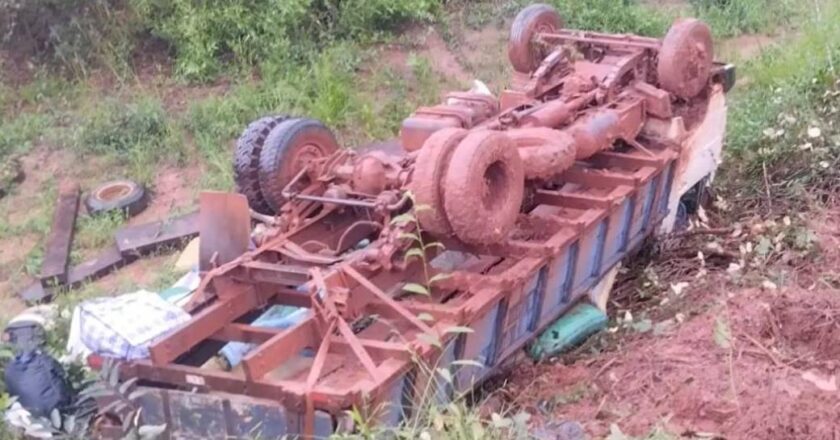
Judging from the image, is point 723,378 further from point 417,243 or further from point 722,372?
point 417,243

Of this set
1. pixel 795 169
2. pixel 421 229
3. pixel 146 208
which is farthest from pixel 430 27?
pixel 421 229

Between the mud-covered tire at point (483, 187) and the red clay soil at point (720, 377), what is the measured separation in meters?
0.81

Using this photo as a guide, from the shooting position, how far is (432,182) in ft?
16.4

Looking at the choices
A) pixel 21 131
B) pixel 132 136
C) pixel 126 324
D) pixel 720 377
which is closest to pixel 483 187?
pixel 720 377

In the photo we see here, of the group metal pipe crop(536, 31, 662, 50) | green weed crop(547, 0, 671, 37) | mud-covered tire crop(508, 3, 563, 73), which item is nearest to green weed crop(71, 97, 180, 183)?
mud-covered tire crop(508, 3, 563, 73)

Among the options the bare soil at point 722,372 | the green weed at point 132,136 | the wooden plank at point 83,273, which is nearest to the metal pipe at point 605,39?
the bare soil at point 722,372

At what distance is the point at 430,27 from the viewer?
38.6 ft

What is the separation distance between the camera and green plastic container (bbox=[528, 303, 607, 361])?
5785 millimetres

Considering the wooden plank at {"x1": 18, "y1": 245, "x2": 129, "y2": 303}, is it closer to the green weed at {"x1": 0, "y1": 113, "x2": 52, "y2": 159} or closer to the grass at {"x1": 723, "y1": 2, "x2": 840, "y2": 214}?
the green weed at {"x1": 0, "y1": 113, "x2": 52, "y2": 159}

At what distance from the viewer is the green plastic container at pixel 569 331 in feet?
19.0

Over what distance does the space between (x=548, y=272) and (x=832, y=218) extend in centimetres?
253

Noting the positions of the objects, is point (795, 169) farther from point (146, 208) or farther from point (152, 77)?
point (152, 77)

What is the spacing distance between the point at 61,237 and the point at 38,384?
3894mm

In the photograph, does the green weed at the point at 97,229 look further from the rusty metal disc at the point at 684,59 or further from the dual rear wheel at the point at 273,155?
the rusty metal disc at the point at 684,59
